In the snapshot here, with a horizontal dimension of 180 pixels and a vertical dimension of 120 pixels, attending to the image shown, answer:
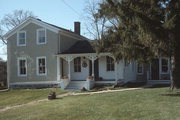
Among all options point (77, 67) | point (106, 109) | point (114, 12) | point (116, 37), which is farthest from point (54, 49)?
point (106, 109)

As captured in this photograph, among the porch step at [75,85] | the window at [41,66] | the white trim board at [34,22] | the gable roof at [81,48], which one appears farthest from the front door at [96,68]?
the window at [41,66]

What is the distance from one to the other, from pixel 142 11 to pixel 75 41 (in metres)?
16.5

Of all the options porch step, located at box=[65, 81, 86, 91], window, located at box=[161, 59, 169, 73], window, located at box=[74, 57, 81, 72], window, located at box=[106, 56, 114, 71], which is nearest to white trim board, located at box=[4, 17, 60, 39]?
window, located at box=[74, 57, 81, 72]

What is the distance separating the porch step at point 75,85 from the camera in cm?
2620

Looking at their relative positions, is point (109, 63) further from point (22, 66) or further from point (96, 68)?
point (22, 66)

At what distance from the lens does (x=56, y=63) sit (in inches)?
1101

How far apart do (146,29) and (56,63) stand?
1376 cm

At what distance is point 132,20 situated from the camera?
16344mm

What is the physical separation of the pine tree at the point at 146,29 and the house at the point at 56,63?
7.87 m

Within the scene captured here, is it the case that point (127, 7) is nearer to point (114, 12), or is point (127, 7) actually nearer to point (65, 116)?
point (114, 12)

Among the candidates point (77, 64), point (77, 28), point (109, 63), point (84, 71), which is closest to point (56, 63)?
point (77, 64)

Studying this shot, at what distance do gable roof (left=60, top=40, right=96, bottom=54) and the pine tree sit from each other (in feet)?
27.6

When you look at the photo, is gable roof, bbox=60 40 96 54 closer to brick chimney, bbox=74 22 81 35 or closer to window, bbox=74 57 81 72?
window, bbox=74 57 81 72

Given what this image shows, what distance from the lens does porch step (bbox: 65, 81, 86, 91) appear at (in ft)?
86.0
